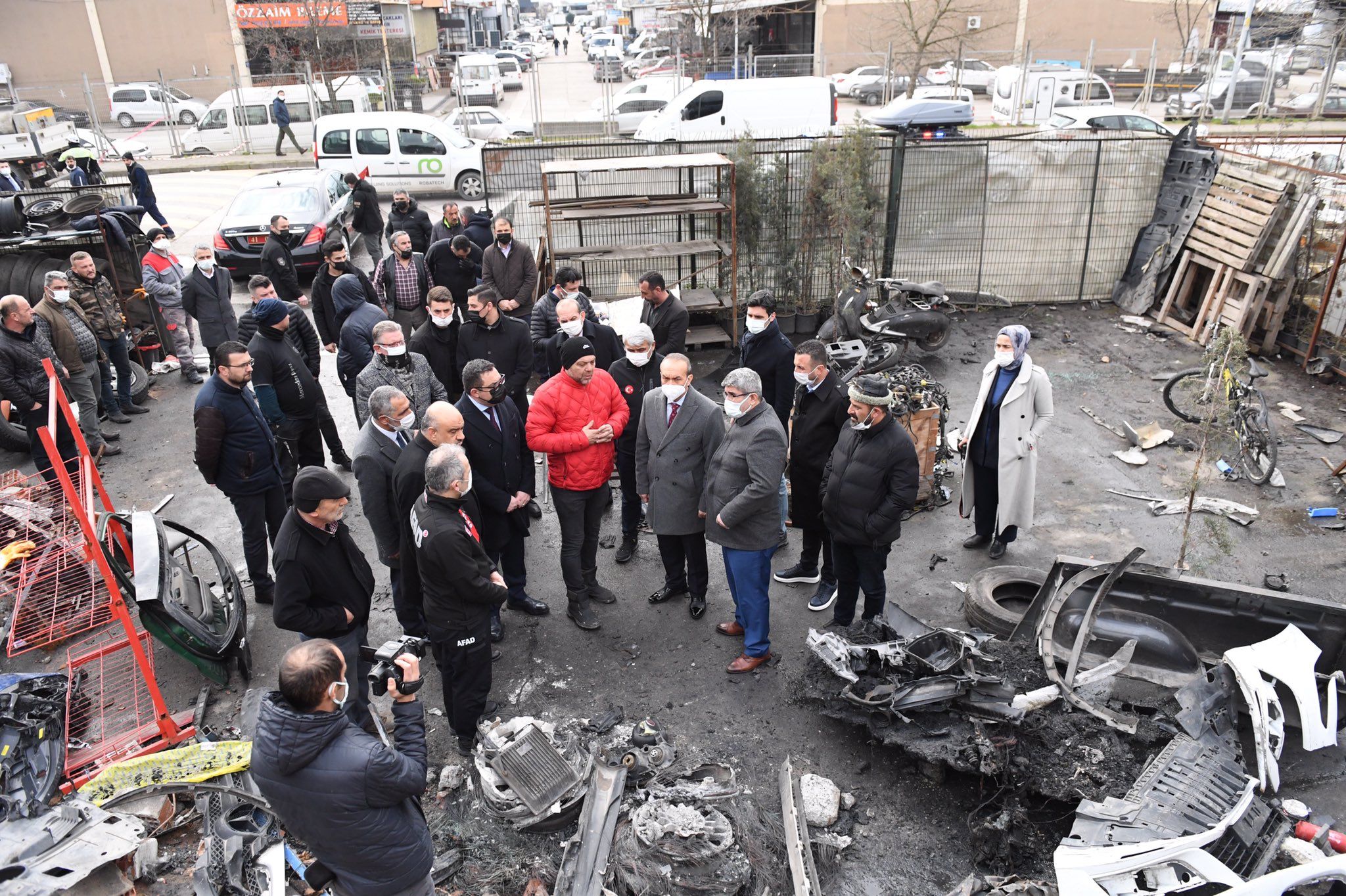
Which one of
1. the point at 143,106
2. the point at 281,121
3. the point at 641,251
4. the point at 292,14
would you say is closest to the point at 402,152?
the point at 281,121

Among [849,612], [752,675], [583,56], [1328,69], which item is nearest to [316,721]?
[752,675]

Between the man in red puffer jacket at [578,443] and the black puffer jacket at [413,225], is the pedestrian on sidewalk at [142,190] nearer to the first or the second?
the black puffer jacket at [413,225]

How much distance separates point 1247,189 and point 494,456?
391 inches

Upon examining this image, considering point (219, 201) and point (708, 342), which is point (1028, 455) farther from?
point (219, 201)

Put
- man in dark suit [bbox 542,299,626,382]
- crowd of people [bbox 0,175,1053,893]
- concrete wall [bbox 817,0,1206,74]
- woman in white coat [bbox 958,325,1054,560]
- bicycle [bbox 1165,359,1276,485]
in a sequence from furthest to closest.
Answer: concrete wall [bbox 817,0,1206,74]
bicycle [bbox 1165,359,1276,485]
man in dark suit [bbox 542,299,626,382]
woman in white coat [bbox 958,325,1054,560]
crowd of people [bbox 0,175,1053,893]

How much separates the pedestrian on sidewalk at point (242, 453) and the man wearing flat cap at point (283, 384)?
0.56 metres

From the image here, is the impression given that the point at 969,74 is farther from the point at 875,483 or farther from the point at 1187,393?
the point at 875,483

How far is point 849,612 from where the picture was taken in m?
5.84

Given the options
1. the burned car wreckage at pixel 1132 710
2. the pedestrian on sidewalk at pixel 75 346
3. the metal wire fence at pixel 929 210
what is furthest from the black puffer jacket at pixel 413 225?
the burned car wreckage at pixel 1132 710

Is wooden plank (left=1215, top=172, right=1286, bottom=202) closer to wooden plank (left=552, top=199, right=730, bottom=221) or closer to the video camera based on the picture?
wooden plank (left=552, top=199, right=730, bottom=221)

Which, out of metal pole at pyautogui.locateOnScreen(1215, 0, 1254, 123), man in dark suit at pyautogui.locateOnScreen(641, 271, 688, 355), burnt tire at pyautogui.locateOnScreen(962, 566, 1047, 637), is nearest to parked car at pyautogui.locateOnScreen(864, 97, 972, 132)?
man in dark suit at pyautogui.locateOnScreen(641, 271, 688, 355)

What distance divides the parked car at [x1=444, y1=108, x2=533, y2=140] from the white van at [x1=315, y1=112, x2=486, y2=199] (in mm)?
4583

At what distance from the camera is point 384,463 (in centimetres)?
536

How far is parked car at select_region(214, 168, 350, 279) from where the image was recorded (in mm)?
13406
